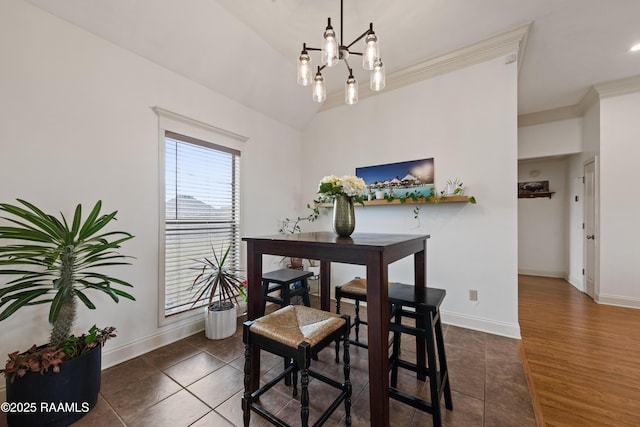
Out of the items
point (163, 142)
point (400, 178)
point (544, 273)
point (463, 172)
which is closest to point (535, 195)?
point (544, 273)

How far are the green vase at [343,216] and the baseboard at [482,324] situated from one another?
6.54 feet

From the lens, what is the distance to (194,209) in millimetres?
2709

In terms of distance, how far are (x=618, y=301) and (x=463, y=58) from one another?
3.88 meters

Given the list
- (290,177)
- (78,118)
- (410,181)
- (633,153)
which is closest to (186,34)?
(78,118)

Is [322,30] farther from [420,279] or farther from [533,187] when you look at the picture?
[533,187]

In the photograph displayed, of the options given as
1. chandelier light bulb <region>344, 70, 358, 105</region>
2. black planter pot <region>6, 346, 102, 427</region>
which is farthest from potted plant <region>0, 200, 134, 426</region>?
chandelier light bulb <region>344, 70, 358, 105</region>

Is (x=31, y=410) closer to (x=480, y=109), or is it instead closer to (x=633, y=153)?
(x=480, y=109)

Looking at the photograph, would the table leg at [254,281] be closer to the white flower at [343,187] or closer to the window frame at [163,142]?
the white flower at [343,187]

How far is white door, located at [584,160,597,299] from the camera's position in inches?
145

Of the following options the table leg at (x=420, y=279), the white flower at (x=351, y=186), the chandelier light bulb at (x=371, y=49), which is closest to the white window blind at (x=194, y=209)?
the white flower at (x=351, y=186)

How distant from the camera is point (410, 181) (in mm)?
3111

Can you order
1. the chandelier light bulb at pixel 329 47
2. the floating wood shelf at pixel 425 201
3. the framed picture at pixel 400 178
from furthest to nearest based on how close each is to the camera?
the framed picture at pixel 400 178, the floating wood shelf at pixel 425 201, the chandelier light bulb at pixel 329 47

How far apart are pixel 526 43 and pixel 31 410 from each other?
494 cm

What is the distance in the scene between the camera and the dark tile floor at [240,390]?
1476 mm
